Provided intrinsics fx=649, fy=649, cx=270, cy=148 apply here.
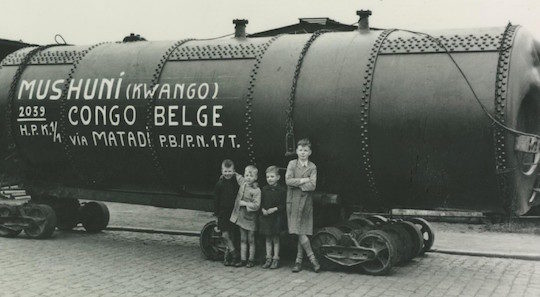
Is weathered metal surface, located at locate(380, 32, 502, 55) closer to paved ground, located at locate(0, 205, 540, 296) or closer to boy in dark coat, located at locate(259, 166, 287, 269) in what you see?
boy in dark coat, located at locate(259, 166, 287, 269)

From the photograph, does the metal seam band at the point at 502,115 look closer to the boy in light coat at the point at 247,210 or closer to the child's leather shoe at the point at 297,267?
the child's leather shoe at the point at 297,267

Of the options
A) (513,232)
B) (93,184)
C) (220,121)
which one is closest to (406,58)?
Result: (220,121)

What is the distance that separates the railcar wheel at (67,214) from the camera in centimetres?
1134

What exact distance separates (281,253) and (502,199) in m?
3.19

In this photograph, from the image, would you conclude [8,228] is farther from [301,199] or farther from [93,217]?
[301,199]

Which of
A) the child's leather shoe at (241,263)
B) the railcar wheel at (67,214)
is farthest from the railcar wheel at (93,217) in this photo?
the child's leather shoe at (241,263)

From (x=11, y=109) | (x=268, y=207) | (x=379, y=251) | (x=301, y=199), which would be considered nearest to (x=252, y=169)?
(x=268, y=207)

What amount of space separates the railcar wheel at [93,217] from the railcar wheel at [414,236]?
17.8 feet

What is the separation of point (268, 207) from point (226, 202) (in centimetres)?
59

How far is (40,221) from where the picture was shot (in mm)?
10484

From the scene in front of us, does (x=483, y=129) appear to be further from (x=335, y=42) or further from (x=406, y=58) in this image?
(x=335, y=42)

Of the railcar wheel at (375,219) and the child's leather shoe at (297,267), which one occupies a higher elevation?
the railcar wheel at (375,219)

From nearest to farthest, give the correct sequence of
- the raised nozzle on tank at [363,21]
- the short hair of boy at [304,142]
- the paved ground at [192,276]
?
the paved ground at [192,276], the short hair of boy at [304,142], the raised nozzle on tank at [363,21]

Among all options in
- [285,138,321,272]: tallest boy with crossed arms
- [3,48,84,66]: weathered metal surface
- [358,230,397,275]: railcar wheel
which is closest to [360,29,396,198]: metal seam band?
[358,230,397,275]: railcar wheel
